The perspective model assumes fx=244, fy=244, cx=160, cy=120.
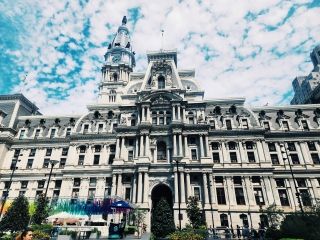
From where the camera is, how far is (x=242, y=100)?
49.2 metres

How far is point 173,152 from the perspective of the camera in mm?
42000

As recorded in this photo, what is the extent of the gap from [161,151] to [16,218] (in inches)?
939

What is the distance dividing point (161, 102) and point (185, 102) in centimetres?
460

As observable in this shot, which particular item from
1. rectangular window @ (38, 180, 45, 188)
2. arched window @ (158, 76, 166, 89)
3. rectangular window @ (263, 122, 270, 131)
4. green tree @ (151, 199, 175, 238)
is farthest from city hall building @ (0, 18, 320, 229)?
green tree @ (151, 199, 175, 238)

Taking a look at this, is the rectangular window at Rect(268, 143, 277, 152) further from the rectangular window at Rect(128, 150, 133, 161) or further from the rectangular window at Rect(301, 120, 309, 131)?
the rectangular window at Rect(128, 150, 133, 161)

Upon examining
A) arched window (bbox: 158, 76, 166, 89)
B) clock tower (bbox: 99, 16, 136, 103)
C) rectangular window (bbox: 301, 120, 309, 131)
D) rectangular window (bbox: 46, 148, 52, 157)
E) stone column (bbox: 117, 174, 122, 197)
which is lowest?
stone column (bbox: 117, 174, 122, 197)

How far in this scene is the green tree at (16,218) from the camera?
1283 inches

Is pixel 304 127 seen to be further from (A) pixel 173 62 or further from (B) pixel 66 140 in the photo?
(B) pixel 66 140

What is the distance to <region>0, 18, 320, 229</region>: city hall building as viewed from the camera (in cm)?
3934

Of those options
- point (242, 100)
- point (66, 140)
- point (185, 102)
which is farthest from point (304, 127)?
point (66, 140)

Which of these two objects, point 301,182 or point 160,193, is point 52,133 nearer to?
point 160,193

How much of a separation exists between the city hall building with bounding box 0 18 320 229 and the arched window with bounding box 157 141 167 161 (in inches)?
7.1

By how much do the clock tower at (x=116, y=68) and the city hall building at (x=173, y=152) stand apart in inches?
1245

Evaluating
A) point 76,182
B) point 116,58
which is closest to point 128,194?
point 76,182
